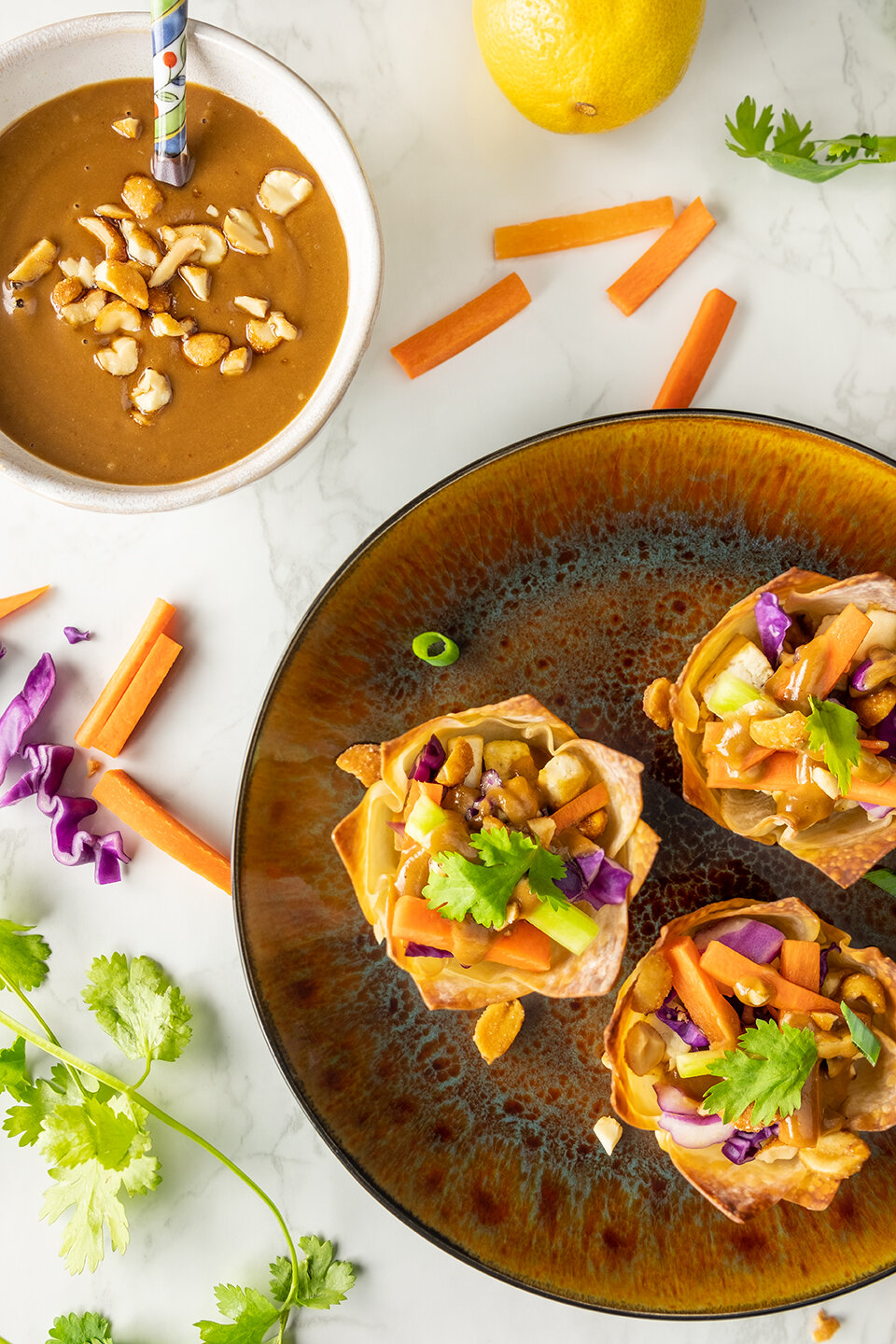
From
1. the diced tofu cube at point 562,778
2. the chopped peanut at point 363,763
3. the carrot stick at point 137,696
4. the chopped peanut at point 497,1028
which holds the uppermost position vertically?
the carrot stick at point 137,696

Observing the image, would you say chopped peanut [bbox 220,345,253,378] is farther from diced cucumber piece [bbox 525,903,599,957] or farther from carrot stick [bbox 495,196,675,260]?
diced cucumber piece [bbox 525,903,599,957]

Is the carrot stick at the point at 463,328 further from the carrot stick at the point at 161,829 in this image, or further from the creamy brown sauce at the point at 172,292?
the carrot stick at the point at 161,829

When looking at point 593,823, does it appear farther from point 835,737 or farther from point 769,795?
point 835,737

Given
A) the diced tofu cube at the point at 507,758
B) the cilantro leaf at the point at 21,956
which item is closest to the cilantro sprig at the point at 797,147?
the diced tofu cube at the point at 507,758

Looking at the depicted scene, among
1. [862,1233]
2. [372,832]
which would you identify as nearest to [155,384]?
[372,832]

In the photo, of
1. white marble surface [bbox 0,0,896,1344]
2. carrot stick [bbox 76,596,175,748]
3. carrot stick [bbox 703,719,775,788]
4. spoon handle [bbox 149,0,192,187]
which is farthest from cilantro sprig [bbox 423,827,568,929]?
spoon handle [bbox 149,0,192,187]

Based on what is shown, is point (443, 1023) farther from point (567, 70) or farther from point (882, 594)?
point (567, 70)
